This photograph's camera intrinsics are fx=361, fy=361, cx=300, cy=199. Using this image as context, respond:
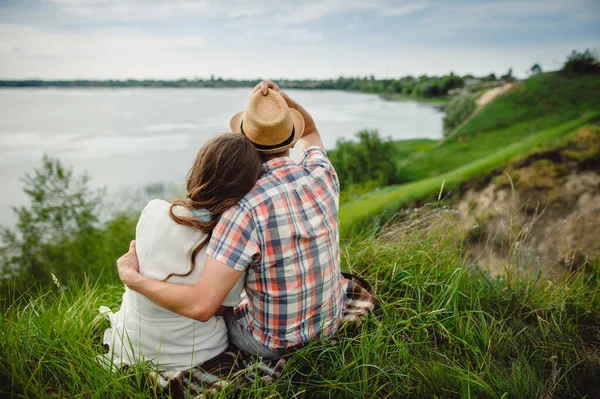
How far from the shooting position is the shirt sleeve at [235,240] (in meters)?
1.73

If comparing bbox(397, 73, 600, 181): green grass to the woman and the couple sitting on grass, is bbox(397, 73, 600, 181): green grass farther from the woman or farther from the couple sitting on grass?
the woman

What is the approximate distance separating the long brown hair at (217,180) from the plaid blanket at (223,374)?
54 centimetres

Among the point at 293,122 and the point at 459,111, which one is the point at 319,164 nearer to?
the point at 293,122

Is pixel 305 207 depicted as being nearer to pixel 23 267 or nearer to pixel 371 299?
pixel 371 299

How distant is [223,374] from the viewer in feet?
6.57

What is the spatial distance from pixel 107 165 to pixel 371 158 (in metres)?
58.1

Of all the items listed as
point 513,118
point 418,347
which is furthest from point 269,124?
point 513,118

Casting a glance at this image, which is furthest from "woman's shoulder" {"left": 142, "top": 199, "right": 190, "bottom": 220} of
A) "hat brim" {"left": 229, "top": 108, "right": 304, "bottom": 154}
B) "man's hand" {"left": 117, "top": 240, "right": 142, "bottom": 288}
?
"hat brim" {"left": 229, "top": 108, "right": 304, "bottom": 154}

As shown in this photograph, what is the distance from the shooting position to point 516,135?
28.7 metres

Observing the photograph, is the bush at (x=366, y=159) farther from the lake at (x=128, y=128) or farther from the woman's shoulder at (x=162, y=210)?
the woman's shoulder at (x=162, y=210)

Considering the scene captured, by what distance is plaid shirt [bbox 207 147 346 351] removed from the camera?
1.79 meters

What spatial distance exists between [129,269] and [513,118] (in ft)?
122

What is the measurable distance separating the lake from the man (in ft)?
156

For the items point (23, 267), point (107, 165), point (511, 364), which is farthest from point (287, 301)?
point (107, 165)
